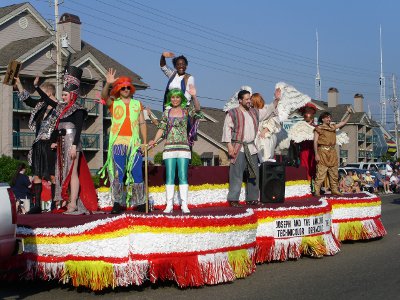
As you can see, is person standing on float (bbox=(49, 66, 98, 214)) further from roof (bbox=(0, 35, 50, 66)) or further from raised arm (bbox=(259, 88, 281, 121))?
roof (bbox=(0, 35, 50, 66))

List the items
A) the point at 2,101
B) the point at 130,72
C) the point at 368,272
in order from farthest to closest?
1. the point at 130,72
2. the point at 2,101
3. the point at 368,272

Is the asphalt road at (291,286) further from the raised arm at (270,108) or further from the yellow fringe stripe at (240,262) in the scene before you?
the raised arm at (270,108)

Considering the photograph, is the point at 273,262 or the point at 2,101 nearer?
the point at 273,262

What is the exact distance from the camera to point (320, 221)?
34.4 feet

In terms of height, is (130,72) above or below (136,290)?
above

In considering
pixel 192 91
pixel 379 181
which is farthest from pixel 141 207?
pixel 379 181

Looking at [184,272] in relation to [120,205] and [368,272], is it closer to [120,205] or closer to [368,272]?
[120,205]

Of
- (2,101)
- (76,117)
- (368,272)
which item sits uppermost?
(2,101)

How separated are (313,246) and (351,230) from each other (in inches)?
78.3

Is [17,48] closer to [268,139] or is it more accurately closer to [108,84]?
[268,139]

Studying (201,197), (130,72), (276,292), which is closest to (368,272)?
(276,292)

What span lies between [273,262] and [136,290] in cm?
279

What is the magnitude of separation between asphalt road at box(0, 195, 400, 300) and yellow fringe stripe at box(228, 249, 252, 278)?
96 mm

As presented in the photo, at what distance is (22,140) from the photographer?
4094 centimetres
